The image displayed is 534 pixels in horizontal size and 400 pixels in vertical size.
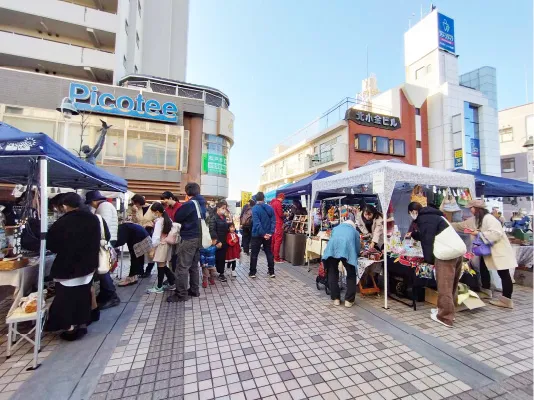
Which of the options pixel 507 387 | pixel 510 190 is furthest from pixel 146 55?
pixel 507 387

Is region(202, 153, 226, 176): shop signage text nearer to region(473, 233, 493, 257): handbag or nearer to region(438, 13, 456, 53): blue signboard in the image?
region(473, 233, 493, 257): handbag

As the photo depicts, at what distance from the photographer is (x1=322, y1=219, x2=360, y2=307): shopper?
13.9 feet

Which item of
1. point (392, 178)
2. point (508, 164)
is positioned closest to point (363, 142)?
point (392, 178)

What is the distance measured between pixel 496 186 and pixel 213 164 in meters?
15.4

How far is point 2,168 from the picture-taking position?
438 cm

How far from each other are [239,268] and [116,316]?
3585 millimetres

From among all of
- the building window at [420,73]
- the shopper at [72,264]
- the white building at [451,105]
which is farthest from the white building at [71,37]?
the building window at [420,73]

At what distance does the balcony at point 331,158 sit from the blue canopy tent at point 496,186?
11693mm

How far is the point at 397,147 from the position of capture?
20.9m

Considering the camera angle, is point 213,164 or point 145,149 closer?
point 145,149

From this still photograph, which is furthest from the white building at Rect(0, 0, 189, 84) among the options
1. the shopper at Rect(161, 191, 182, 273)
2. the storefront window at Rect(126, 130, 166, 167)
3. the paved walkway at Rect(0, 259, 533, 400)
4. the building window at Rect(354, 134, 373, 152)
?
the paved walkway at Rect(0, 259, 533, 400)

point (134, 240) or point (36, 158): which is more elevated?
point (36, 158)

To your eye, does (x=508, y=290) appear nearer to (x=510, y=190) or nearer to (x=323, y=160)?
(x=510, y=190)

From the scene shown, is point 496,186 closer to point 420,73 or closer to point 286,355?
point 286,355
